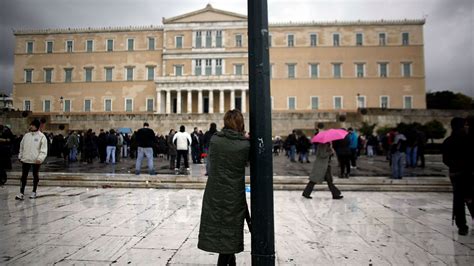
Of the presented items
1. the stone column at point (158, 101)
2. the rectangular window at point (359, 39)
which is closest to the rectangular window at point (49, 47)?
the stone column at point (158, 101)

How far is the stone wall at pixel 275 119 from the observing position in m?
29.6

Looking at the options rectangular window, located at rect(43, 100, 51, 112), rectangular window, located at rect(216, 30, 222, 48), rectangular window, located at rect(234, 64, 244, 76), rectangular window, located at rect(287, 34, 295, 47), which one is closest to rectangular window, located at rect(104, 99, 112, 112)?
rectangular window, located at rect(43, 100, 51, 112)

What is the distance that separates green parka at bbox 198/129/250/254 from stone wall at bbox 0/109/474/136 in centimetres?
2693

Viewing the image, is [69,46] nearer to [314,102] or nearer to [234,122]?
[314,102]

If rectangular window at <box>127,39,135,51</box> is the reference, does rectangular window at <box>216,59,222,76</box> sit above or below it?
below

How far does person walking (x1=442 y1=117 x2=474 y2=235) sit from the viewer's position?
178 inches

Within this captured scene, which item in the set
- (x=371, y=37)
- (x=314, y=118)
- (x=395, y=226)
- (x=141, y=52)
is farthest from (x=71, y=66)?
(x=395, y=226)

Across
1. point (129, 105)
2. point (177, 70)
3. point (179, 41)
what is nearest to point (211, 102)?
point (177, 70)

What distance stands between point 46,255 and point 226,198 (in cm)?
231

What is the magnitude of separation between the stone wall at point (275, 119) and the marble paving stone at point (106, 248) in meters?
26.3

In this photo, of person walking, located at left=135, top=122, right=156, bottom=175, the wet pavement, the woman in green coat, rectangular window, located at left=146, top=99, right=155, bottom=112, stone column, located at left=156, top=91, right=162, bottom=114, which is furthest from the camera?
rectangular window, located at left=146, top=99, right=155, bottom=112

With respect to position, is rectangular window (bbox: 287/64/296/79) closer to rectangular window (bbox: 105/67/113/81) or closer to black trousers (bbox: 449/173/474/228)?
rectangular window (bbox: 105/67/113/81)

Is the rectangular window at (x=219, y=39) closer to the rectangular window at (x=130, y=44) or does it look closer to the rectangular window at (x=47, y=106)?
the rectangular window at (x=130, y=44)

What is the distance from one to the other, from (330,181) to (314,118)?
26.3 meters
